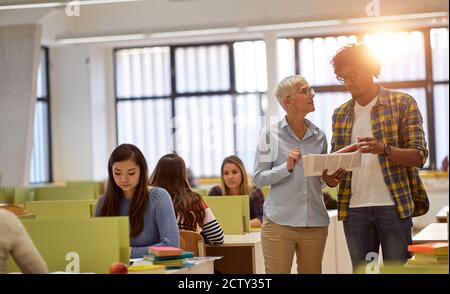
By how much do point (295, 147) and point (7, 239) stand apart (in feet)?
4.05

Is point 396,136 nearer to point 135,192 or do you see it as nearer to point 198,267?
point 198,267

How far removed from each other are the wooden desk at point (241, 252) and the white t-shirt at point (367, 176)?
63cm

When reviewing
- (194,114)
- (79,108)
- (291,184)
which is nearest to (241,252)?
(291,184)

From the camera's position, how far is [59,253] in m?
3.23

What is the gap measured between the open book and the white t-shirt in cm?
3

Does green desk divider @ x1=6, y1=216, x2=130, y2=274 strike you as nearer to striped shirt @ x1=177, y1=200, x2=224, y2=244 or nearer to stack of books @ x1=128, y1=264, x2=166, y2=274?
stack of books @ x1=128, y1=264, x2=166, y2=274

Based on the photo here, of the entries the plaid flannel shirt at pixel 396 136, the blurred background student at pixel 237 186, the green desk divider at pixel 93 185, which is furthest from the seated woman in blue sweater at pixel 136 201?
the green desk divider at pixel 93 185

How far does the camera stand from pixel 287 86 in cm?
370

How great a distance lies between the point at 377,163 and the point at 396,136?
0.41ft

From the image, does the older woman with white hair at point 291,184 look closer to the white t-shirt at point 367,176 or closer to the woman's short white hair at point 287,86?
the woman's short white hair at point 287,86

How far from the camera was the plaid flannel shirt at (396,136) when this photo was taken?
3318 mm
